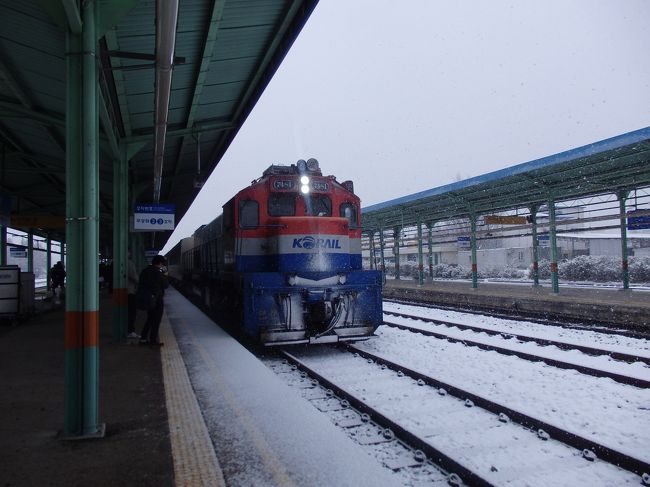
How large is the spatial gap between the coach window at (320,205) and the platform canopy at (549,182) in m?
6.31

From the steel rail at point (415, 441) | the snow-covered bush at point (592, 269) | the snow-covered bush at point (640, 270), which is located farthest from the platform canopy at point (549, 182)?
the snow-covered bush at point (592, 269)

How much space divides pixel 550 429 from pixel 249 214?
5770 mm

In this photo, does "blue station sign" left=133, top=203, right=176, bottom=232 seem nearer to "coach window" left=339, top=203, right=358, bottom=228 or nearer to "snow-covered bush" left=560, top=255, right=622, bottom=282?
"coach window" left=339, top=203, right=358, bottom=228

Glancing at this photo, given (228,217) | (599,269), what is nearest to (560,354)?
(228,217)

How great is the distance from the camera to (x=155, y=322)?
816cm

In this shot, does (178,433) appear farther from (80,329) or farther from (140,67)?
(140,67)

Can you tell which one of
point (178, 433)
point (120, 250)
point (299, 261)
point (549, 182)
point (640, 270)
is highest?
point (549, 182)

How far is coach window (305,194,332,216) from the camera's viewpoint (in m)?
8.82

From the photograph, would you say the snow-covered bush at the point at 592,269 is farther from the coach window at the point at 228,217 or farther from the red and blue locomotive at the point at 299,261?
the coach window at the point at 228,217

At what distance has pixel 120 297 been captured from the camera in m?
8.67

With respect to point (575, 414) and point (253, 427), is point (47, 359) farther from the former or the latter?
point (575, 414)

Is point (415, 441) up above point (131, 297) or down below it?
below

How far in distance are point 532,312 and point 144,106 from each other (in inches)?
423

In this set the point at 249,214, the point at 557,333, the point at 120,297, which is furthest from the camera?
the point at 557,333
